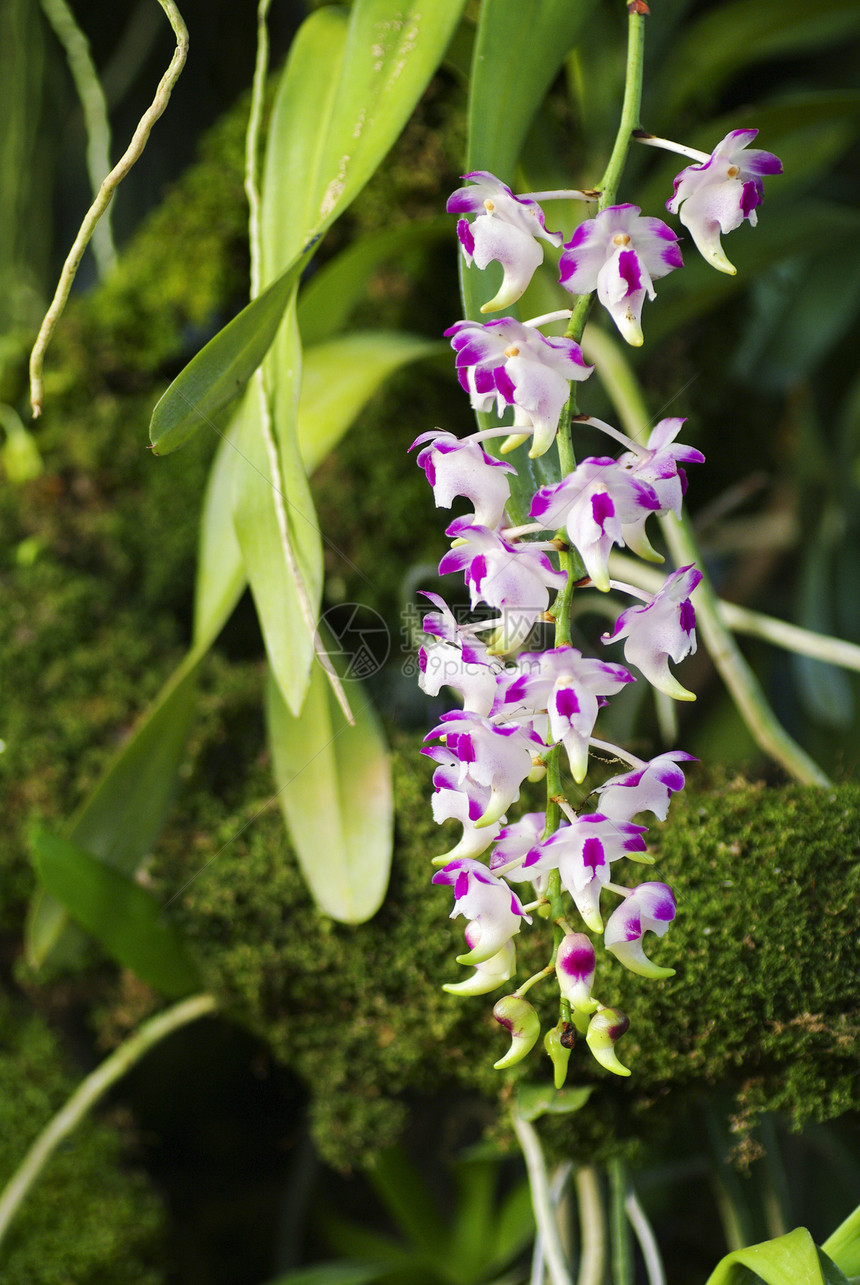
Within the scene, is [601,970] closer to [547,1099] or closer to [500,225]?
[547,1099]

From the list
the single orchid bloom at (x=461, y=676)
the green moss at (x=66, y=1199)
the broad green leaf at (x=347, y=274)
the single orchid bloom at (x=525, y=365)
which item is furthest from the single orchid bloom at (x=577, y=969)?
the green moss at (x=66, y=1199)

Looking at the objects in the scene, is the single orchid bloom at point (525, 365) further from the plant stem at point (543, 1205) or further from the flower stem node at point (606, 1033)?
the plant stem at point (543, 1205)

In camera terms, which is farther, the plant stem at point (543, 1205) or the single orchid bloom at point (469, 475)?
the plant stem at point (543, 1205)

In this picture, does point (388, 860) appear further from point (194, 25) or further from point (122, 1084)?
point (194, 25)

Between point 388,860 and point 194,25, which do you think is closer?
point 388,860

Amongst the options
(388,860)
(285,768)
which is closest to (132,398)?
(285,768)

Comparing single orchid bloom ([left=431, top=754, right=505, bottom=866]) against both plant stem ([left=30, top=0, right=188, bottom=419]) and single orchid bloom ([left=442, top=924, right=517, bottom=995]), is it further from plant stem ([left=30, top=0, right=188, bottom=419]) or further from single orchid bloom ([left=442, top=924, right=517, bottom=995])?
plant stem ([left=30, top=0, right=188, bottom=419])
